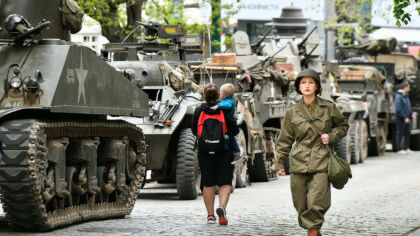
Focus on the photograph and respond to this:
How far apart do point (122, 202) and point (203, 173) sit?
138 centimetres

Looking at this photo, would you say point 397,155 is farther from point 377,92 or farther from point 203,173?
point 203,173

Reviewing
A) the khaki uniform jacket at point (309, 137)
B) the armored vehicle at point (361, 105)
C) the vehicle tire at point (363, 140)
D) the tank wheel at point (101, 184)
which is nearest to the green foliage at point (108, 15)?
the armored vehicle at point (361, 105)

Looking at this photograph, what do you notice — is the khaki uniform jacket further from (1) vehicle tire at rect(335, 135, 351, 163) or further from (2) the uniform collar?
(1) vehicle tire at rect(335, 135, 351, 163)

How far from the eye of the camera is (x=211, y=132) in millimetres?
13258

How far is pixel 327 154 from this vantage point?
10344mm

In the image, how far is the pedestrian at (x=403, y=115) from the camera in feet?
106

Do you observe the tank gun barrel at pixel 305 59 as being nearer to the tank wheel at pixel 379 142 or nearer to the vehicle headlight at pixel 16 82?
the tank wheel at pixel 379 142

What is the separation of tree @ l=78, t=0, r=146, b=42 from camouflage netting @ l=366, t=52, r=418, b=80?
9.35 meters

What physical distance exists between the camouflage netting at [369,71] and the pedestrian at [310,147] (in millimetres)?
21313

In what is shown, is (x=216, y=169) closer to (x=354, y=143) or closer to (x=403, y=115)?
(x=354, y=143)

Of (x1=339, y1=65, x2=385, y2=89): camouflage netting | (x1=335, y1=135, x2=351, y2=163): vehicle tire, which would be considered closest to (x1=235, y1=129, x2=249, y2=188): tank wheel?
(x1=335, y1=135, x2=351, y2=163): vehicle tire

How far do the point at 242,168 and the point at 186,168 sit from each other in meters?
3.55

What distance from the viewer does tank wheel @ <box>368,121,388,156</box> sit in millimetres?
32312

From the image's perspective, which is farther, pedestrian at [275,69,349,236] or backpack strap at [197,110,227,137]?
backpack strap at [197,110,227,137]
